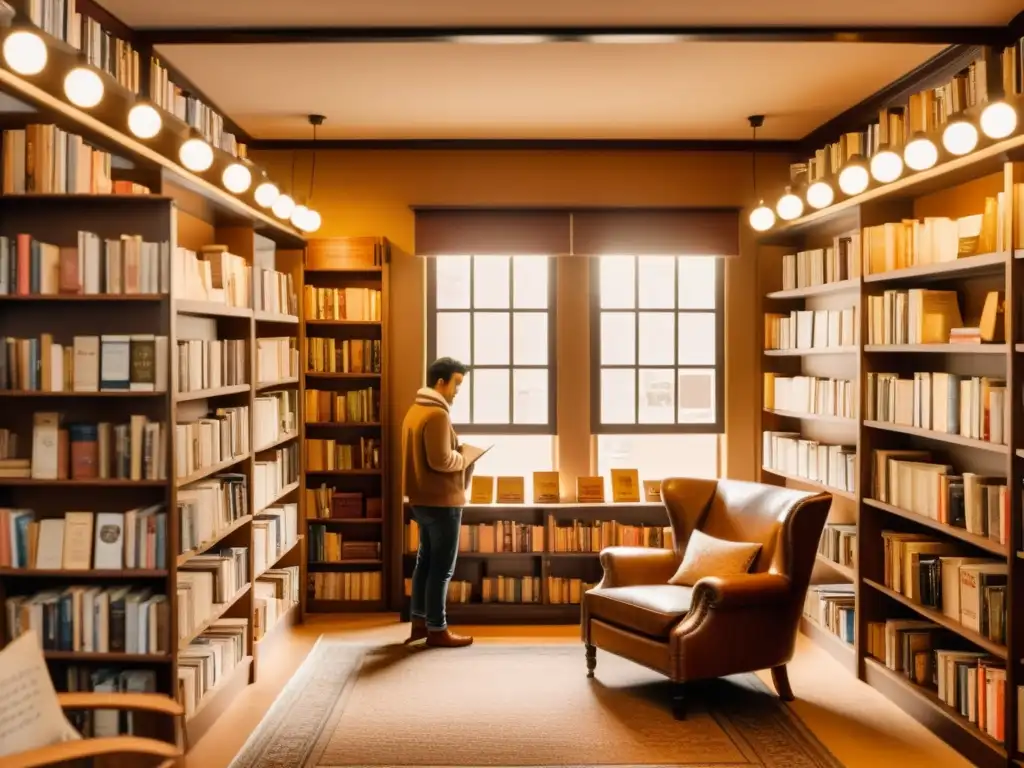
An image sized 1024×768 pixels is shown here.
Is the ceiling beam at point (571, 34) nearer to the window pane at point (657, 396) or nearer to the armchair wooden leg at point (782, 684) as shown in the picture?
the window pane at point (657, 396)

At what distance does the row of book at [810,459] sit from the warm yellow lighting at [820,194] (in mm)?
1478

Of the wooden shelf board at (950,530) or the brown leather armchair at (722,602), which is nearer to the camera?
the wooden shelf board at (950,530)

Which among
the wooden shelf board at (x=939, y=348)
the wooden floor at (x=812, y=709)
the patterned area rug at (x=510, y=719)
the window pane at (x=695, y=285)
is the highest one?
the window pane at (x=695, y=285)

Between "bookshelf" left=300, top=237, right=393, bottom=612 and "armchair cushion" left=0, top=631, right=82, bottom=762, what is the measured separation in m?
3.80

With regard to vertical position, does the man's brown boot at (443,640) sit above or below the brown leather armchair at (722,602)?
below

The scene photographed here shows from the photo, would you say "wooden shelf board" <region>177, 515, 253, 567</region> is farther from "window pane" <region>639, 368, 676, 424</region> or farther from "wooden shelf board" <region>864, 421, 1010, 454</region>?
"wooden shelf board" <region>864, 421, 1010, 454</region>

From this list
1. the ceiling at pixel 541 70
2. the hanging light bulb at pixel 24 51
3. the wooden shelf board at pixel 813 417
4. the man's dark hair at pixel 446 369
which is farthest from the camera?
the man's dark hair at pixel 446 369

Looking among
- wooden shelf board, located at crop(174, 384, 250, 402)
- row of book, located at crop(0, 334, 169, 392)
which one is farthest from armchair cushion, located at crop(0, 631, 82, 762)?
wooden shelf board, located at crop(174, 384, 250, 402)

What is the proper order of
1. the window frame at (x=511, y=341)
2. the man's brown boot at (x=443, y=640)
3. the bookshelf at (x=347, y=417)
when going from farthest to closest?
the window frame at (x=511, y=341)
the bookshelf at (x=347, y=417)
the man's brown boot at (x=443, y=640)

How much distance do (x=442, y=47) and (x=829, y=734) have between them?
12.8ft

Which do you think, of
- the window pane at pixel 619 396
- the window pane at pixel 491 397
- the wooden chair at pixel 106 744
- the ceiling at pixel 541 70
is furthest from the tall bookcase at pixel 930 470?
the wooden chair at pixel 106 744

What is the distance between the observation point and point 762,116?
6551mm

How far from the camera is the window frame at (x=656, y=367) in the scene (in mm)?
7332

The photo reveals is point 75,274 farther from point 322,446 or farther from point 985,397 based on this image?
point 985,397
